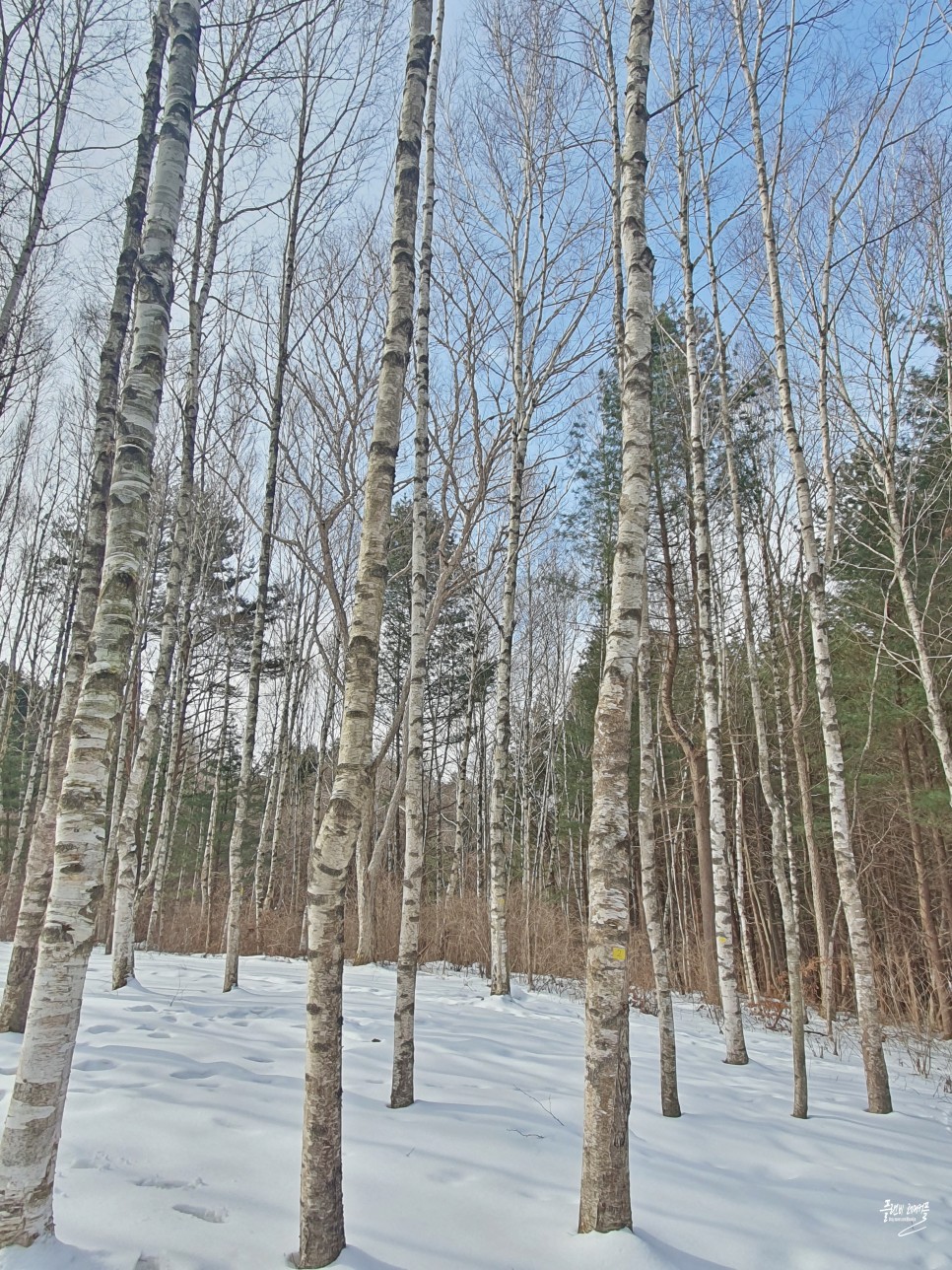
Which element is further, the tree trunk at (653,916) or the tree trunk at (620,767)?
the tree trunk at (653,916)

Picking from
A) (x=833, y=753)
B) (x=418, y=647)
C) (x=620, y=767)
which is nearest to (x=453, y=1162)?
(x=620, y=767)

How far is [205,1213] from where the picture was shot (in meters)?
2.32

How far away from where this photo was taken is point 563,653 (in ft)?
59.1

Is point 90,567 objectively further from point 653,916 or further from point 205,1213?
point 653,916

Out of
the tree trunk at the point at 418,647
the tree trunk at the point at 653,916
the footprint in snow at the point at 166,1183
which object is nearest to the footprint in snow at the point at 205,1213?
the footprint in snow at the point at 166,1183

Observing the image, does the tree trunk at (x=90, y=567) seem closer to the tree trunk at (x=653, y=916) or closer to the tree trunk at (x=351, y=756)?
the tree trunk at (x=351, y=756)

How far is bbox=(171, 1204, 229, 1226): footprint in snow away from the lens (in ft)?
7.51

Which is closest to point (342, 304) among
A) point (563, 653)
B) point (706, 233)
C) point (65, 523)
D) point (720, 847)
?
point (706, 233)

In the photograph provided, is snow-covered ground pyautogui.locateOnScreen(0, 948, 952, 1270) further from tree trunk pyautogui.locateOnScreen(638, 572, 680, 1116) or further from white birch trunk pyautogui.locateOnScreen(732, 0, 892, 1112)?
white birch trunk pyautogui.locateOnScreen(732, 0, 892, 1112)

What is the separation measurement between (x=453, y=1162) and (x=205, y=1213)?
105 centimetres

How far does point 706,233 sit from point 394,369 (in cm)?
526

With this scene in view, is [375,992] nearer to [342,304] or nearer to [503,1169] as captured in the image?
[503,1169]

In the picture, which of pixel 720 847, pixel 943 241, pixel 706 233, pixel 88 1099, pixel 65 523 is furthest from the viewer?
pixel 65 523

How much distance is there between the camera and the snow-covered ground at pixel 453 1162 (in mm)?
2252
